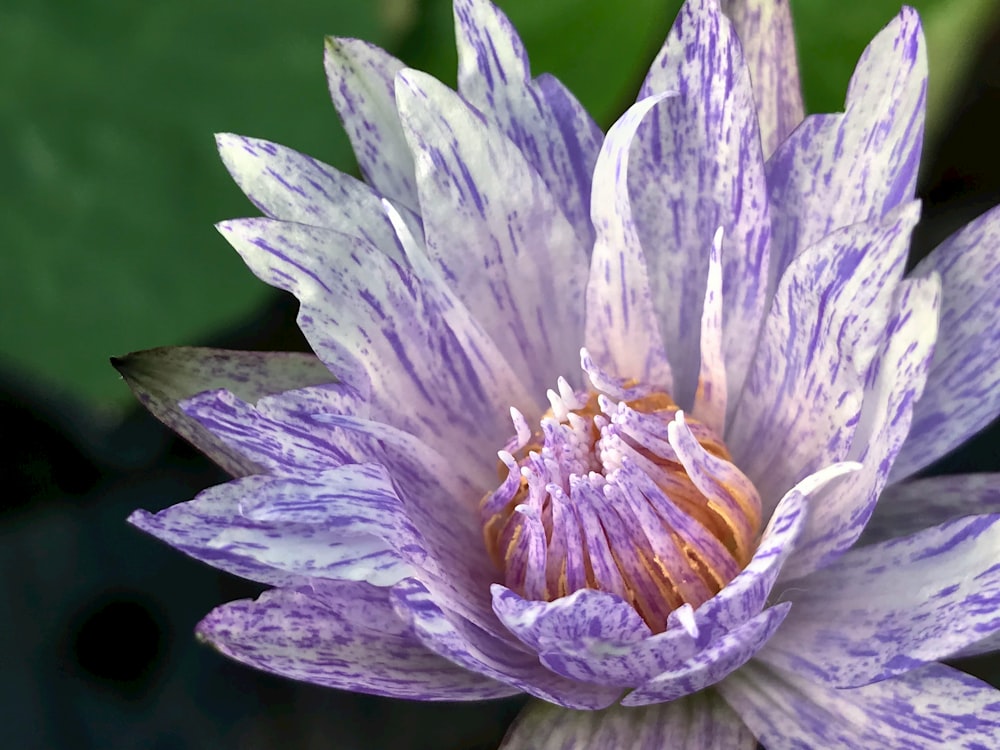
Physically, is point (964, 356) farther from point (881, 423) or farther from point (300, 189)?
point (300, 189)

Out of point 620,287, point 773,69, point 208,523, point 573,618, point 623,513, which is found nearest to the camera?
point 573,618

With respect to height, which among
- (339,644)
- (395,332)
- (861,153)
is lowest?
(339,644)

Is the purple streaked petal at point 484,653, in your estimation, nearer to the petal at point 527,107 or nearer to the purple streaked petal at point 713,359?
the purple streaked petal at point 713,359

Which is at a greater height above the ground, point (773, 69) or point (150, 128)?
point (773, 69)

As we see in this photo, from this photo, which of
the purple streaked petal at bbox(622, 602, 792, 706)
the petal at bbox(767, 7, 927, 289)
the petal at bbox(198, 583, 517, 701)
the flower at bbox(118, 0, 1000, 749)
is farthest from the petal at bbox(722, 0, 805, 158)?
the petal at bbox(198, 583, 517, 701)

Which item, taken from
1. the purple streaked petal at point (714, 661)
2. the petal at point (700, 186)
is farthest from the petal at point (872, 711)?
the petal at point (700, 186)

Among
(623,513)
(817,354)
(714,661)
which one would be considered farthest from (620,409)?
A: (714,661)

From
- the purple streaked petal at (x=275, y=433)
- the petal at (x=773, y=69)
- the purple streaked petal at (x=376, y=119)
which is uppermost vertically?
the petal at (x=773, y=69)

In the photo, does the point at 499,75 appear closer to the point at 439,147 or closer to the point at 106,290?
the point at 439,147

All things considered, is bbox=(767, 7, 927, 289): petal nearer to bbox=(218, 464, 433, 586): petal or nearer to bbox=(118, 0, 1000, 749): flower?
bbox=(118, 0, 1000, 749): flower
